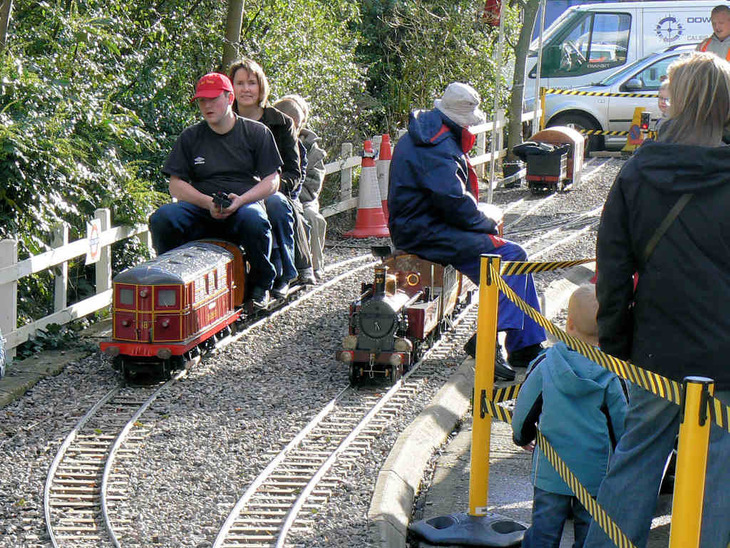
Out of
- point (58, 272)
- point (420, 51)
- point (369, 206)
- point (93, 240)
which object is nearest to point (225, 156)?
point (93, 240)

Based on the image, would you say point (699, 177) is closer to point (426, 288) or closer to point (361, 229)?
point (426, 288)

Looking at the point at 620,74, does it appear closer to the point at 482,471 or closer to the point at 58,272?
the point at 58,272

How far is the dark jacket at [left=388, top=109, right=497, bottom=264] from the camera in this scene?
7484mm

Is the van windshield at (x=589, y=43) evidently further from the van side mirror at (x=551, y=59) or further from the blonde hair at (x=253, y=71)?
the blonde hair at (x=253, y=71)

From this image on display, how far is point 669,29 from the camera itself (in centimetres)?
2145

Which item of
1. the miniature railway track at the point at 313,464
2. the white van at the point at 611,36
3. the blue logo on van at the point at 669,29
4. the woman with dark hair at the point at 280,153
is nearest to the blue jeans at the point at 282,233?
the woman with dark hair at the point at 280,153

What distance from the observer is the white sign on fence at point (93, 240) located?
852 centimetres

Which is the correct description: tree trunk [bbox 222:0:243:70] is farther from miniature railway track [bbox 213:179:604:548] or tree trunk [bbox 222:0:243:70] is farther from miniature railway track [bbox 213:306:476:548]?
miniature railway track [bbox 213:306:476:548]

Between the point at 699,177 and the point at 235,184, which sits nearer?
the point at 699,177

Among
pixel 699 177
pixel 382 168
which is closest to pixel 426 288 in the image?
pixel 699 177

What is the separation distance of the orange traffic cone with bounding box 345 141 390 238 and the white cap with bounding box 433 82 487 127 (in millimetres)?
5345

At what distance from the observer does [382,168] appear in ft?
45.0

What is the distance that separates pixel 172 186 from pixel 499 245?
2.53 m

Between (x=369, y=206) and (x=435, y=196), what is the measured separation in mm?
5749
